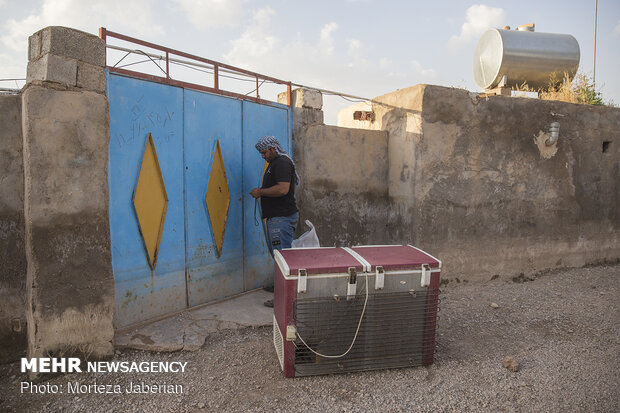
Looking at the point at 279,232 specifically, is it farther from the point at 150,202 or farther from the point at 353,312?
the point at 353,312

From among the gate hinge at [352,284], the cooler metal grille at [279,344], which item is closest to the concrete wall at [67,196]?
the cooler metal grille at [279,344]

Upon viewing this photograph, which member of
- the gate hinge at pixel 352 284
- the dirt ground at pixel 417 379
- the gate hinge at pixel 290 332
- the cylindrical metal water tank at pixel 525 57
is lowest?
the dirt ground at pixel 417 379

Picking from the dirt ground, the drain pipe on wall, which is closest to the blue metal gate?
the dirt ground

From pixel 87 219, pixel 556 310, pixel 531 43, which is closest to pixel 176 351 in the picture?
pixel 87 219

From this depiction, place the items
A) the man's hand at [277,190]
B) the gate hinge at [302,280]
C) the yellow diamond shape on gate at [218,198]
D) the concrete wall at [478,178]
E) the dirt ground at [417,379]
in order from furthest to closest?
the concrete wall at [478,178] → the yellow diamond shape on gate at [218,198] → the man's hand at [277,190] → the gate hinge at [302,280] → the dirt ground at [417,379]

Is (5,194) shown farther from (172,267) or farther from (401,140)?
(401,140)

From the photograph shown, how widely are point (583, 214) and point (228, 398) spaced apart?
583 centimetres

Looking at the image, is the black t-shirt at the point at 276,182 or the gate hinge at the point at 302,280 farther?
the black t-shirt at the point at 276,182

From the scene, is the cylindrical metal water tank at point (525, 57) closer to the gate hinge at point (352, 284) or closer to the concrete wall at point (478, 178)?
the concrete wall at point (478, 178)

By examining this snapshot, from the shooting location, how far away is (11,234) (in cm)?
300

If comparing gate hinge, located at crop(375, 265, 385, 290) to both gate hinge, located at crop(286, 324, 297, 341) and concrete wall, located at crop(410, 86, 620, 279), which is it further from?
concrete wall, located at crop(410, 86, 620, 279)

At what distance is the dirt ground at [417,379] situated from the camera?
2639 millimetres

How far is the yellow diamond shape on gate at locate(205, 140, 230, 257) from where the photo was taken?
4172mm

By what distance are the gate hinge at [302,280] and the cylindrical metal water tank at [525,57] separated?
5384 millimetres
